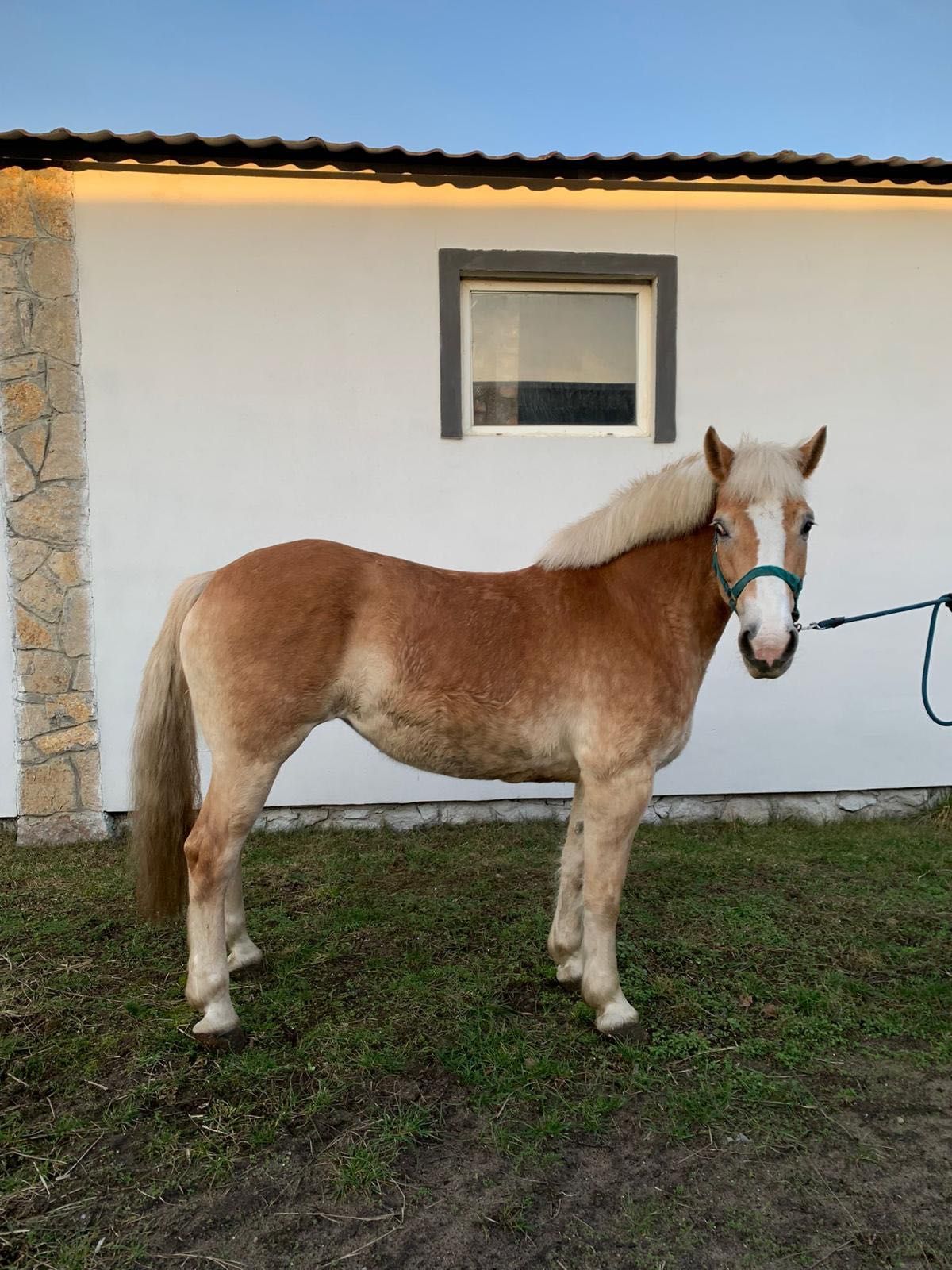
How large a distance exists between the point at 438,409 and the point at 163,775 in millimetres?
2665

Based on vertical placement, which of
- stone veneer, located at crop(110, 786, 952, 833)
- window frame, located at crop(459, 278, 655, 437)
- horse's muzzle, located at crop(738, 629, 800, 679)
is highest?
window frame, located at crop(459, 278, 655, 437)

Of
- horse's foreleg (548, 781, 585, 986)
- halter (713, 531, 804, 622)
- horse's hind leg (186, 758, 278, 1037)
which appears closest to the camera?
halter (713, 531, 804, 622)

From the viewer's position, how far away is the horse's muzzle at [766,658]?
1904 millimetres

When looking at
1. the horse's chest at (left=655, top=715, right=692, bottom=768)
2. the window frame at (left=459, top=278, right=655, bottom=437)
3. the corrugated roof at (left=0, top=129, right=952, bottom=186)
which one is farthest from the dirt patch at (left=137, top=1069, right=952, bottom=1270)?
the corrugated roof at (left=0, top=129, right=952, bottom=186)

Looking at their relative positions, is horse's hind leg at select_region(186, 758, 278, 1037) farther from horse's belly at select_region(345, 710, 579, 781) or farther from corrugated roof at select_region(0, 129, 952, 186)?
corrugated roof at select_region(0, 129, 952, 186)

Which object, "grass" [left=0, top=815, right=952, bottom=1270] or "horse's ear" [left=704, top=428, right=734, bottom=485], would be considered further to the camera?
"horse's ear" [left=704, top=428, right=734, bottom=485]

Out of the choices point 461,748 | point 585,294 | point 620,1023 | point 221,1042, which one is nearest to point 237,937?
point 221,1042

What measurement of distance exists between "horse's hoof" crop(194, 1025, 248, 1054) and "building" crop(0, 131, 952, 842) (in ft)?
6.85

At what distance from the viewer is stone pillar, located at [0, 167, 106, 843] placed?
13.0 feet

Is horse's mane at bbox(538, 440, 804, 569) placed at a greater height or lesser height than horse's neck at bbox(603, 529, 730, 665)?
greater

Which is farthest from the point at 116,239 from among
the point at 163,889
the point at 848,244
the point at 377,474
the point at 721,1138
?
the point at 721,1138

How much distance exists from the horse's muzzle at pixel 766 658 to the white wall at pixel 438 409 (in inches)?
90.0

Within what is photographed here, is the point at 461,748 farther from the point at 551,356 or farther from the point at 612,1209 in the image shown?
the point at 551,356

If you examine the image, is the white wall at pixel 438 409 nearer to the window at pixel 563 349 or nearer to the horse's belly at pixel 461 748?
the window at pixel 563 349
